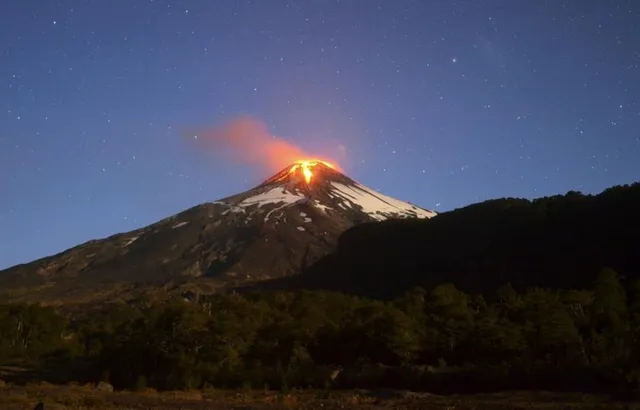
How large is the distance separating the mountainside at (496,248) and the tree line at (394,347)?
92.0 ft

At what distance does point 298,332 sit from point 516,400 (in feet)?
66.9

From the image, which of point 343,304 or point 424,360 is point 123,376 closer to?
point 424,360

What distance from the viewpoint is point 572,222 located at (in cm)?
8769

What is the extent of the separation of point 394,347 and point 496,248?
187 feet

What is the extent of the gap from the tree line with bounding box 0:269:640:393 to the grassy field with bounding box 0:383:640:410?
3.25m

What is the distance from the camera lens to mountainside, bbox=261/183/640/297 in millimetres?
78188

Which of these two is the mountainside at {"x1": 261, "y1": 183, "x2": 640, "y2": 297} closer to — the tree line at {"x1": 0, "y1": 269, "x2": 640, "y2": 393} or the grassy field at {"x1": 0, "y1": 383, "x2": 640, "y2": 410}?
the tree line at {"x1": 0, "y1": 269, "x2": 640, "y2": 393}

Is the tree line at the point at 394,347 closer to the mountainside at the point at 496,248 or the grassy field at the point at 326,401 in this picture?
the grassy field at the point at 326,401

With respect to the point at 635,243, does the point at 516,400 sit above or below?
below

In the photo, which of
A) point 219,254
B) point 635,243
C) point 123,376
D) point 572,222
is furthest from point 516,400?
point 219,254

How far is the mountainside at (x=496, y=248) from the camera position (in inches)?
3078

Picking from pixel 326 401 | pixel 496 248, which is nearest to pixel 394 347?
pixel 326 401

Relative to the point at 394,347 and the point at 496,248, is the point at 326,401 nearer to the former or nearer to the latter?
the point at 394,347

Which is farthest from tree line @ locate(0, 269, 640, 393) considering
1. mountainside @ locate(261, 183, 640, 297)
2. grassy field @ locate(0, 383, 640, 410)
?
mountainside @ locate(261, 183, 640, 297)
